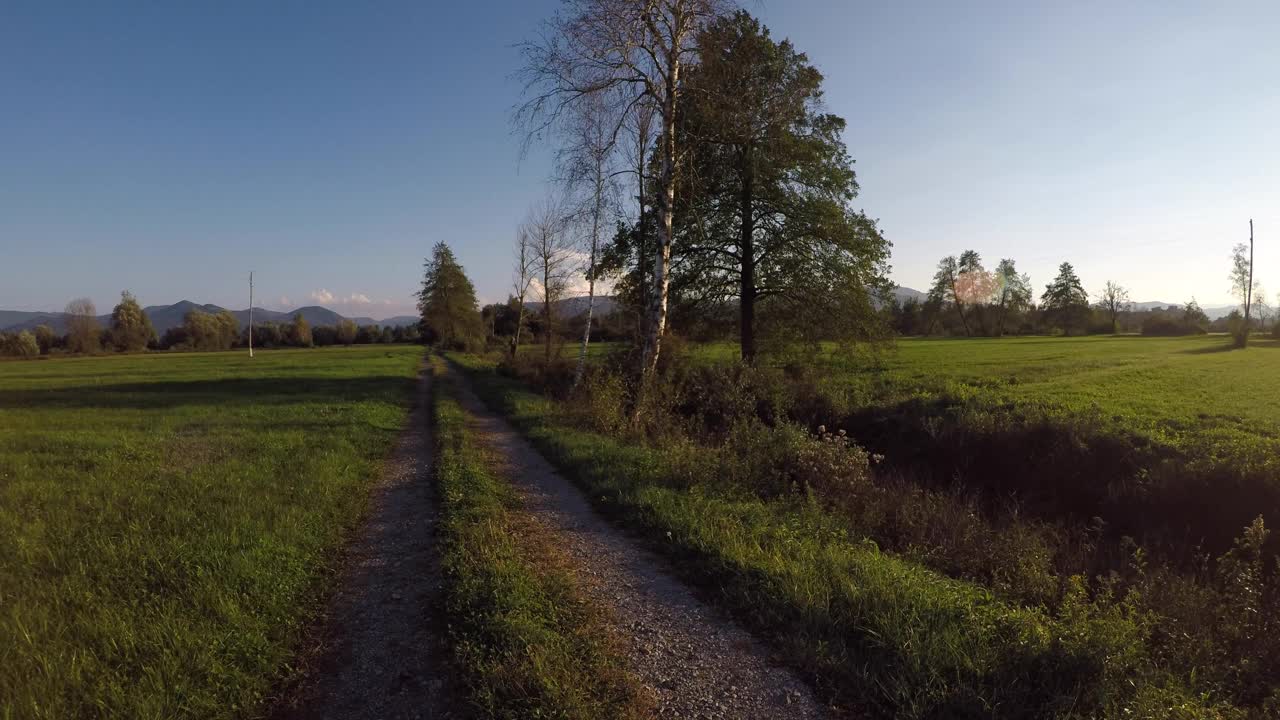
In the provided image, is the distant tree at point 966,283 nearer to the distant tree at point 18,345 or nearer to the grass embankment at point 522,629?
the grass embankment at point 522,629

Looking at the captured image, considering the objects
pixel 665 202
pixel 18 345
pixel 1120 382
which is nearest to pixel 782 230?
pixel 665 202

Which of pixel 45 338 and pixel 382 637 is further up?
pixel 45 338

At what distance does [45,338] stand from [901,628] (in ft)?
392

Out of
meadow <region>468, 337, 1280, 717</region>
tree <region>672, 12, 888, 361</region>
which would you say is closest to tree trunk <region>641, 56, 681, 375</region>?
meadow <region>468, 337, 1280, 717</region>

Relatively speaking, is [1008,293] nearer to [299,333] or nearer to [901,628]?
[901,628]

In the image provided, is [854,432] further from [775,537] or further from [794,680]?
[794,680]

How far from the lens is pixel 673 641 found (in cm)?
405

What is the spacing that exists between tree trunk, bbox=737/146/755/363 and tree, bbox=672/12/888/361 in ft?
0.12

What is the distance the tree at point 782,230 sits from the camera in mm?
18094

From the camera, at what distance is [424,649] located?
158 inches

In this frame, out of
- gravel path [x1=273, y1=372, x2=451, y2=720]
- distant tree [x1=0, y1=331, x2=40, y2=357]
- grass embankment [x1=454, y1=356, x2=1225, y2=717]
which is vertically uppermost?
distant tree [x1=0, y1=331, x2=40, y2=357]

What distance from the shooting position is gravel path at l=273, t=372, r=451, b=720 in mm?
3459

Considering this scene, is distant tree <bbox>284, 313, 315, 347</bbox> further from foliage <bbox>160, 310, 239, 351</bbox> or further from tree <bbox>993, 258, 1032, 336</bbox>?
tree <bbox>993, 258, 1032, 336</bbox>

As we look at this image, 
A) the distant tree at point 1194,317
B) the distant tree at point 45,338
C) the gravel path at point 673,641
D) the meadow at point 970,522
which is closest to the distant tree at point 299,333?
the distant tree at point 45,338
